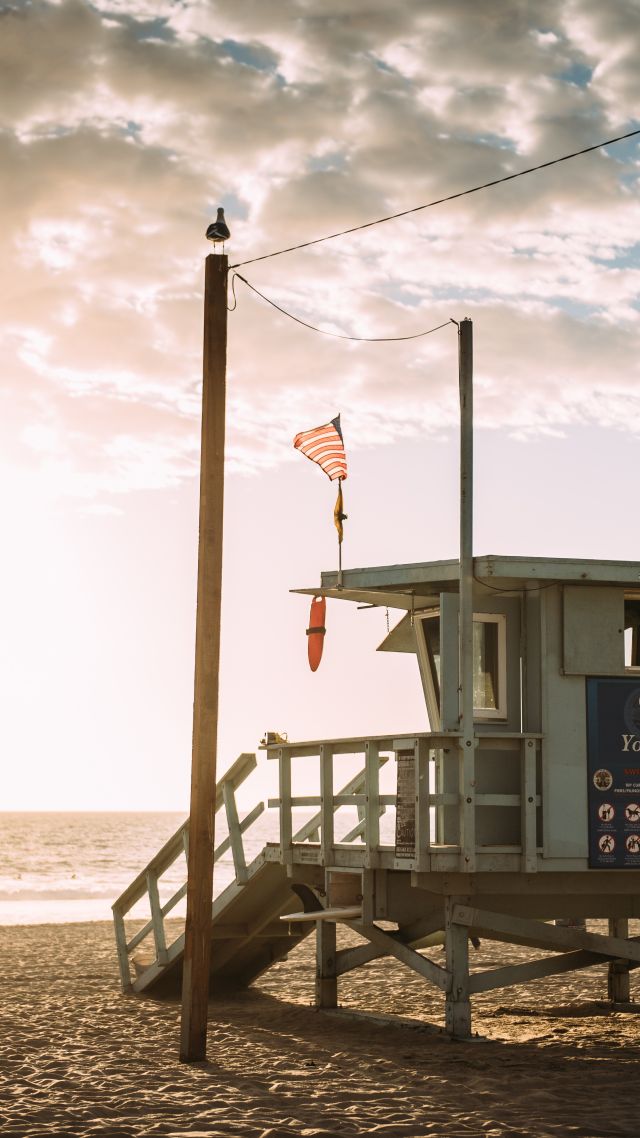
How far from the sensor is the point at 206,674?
1163 centimetres

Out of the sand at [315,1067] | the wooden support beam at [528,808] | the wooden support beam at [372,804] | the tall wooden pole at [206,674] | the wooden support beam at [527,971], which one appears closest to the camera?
the sand at [315,1067]

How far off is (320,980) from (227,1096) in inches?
191

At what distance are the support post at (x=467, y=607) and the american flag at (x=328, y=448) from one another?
154cm

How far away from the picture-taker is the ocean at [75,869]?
36.9 m

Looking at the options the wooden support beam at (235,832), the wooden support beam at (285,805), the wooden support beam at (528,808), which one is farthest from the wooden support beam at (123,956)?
the wooden support beam at (528,808)

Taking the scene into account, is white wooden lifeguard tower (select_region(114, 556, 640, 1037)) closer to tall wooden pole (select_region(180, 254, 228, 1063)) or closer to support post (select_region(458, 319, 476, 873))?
support post (select_region(458, 319, 476, 873))

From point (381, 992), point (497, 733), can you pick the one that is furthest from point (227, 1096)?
point (381, 992)

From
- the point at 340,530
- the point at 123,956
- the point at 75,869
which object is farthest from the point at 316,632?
the point at 75,869

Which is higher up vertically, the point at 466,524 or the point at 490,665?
the point at 466,524

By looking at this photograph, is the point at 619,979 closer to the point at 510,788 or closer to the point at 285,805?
the point at 510,788

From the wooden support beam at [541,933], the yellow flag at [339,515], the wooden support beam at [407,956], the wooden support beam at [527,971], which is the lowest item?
the wooden support beam at [527,971]

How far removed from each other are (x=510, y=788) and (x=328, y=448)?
384 centimetres

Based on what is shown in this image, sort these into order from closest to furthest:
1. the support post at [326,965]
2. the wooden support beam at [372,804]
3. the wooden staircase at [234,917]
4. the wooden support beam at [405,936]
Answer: the wooden support beam at [372,804]
the wooden support beam at [405,936]
the support post at [326,965]
the wooden staircase at [234,917]

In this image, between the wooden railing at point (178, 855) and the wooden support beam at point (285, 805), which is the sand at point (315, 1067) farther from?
the wooden support beam at point (285, 805)
